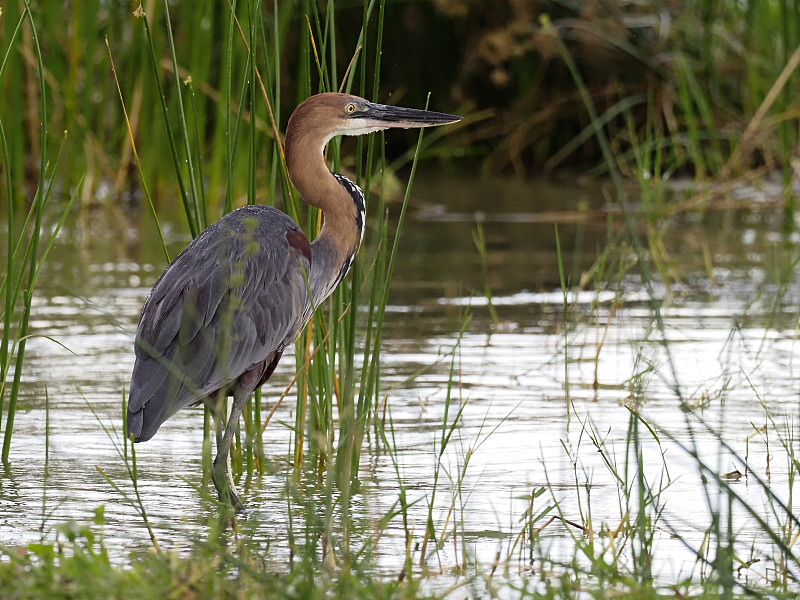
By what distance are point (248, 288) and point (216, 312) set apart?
0.15m

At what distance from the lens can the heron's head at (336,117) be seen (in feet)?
12.0

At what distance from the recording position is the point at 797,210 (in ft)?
29.4

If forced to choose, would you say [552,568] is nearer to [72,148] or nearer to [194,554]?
[194,554]

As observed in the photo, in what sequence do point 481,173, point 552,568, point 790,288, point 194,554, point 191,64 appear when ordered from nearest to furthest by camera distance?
1. point 552,568
2. point 194,554
3. point 790,288
4. point 191,64
5. point 481,173

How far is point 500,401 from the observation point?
4426 mm

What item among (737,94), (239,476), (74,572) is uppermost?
(737,94)

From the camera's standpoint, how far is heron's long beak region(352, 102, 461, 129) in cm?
369

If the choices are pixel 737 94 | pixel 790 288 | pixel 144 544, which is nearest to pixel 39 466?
pixel 144 544

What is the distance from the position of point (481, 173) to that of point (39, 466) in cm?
886

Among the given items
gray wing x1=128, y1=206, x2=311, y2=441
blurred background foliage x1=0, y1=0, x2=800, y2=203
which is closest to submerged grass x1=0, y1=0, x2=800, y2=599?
gray wing x1=128, y1=206, x2=311, y2=441

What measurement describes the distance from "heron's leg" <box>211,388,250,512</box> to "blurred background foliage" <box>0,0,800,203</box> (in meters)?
2.48

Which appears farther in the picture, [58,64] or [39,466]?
[58,64]

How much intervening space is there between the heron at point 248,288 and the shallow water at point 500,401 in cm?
26

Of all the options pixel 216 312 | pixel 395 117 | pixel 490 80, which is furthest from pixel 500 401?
pixel 490 80
